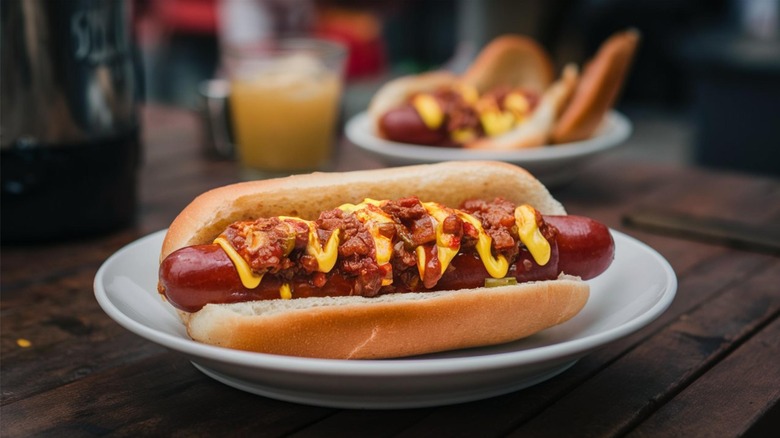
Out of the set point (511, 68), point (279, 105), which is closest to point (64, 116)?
point (279, 105)

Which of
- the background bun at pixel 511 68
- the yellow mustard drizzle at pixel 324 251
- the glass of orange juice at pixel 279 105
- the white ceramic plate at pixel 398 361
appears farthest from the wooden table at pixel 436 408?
the background bun at pixel 511 68

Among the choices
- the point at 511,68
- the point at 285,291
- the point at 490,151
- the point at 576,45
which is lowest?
the point at 576,45

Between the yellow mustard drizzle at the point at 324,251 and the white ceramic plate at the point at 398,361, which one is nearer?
the white ceramic plate at the point at 398,361

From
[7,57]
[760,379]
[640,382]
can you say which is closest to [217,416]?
[640,382]

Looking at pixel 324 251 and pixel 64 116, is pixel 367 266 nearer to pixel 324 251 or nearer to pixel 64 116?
pixel 324 251

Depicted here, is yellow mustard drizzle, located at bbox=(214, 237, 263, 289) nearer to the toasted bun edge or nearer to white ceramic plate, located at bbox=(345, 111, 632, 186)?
the toasted bun edge

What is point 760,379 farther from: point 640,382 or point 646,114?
point 646,114

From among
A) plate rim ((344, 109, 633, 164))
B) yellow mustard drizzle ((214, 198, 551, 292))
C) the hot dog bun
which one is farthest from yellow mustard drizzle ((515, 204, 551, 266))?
the hot dog bun

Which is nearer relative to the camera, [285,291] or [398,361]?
[398,361]

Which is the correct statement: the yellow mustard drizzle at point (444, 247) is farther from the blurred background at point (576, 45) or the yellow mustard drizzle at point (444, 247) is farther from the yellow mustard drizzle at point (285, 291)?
the blurred background at point (576, 45)
